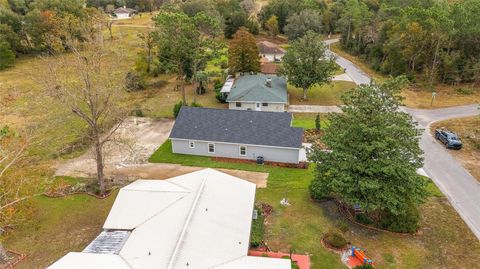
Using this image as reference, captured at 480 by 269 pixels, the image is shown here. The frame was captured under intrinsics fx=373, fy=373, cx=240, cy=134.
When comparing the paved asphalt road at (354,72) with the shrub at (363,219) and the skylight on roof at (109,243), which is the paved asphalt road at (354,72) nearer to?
the shrub at (363,219)

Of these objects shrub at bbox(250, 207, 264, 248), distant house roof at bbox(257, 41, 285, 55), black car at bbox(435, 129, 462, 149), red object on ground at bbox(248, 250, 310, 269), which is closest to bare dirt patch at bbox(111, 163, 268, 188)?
shrub at bbox(250, 207, 264, 248)

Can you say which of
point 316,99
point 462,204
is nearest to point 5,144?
point 462,204

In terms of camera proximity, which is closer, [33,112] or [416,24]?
[33,112]

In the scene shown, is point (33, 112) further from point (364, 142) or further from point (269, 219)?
point (364, 142)

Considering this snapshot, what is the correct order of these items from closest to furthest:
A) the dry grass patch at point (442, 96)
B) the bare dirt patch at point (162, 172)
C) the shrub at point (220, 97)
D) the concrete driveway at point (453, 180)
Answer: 1. the concrete driveway at point (453, 180)
2. the bare dirt patch at point (162, 172)
3. the dry grass patch at point (442, 96)
4. the shrub at point (220, 97)

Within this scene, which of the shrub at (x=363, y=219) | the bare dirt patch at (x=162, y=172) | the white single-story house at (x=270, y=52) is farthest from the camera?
the white single-story house at (x=270, y=52)

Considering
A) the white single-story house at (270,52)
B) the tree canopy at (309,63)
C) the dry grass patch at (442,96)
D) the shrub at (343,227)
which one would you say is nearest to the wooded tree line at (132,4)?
the white single-story house at (270,52)

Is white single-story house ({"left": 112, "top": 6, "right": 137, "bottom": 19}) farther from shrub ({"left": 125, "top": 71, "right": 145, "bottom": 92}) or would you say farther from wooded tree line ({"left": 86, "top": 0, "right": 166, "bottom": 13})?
shrub ({"left": 125, "top": 71, "right": 145, "bottom": 92})
